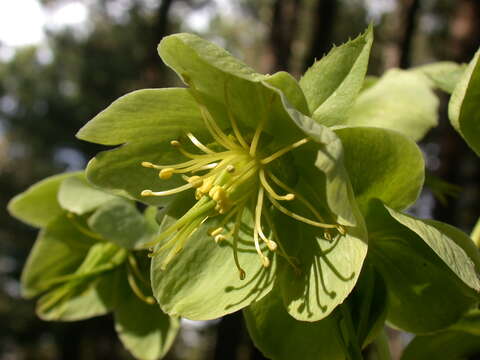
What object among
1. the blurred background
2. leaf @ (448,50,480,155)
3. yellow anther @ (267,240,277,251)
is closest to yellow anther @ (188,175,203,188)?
yellow anther @ (267,240,277,251)

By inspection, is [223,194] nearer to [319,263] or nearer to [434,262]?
[319,263]

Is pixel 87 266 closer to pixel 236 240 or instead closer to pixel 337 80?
pixel 236 240

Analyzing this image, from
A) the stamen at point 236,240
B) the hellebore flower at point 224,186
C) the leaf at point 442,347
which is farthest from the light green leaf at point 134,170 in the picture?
the leaf at point 442,347

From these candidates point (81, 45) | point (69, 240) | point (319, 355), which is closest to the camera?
point (319, 355)

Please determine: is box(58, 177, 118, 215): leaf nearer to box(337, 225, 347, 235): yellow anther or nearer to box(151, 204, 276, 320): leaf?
box(151, 204, 276, 320): leaf

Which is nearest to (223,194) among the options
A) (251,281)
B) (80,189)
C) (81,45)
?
(251,281)

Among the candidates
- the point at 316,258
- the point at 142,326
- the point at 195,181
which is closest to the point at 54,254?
the point at 142,326

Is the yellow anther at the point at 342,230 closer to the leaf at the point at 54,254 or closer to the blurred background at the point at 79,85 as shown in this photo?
the leaf at the point at 54,254
